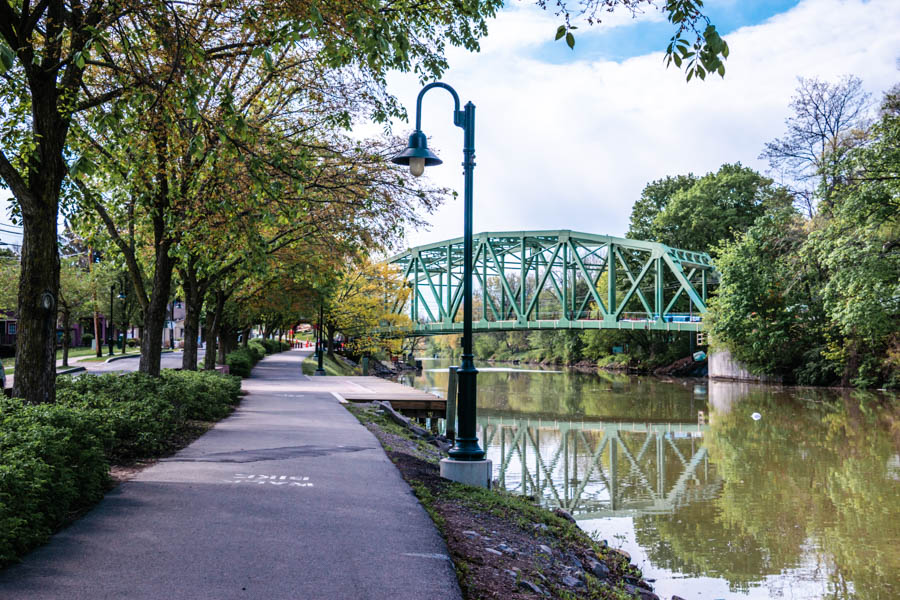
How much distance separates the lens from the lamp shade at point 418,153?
9.90m

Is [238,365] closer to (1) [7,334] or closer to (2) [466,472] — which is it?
(1) [7,334]

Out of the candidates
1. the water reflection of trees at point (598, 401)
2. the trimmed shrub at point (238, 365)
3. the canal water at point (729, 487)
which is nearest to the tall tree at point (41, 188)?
the canal water at point (729, 487)

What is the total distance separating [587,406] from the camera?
32.3 metres

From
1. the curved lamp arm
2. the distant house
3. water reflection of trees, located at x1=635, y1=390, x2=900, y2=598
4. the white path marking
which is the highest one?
the curved lamp arm

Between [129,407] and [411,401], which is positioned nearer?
[129,407]

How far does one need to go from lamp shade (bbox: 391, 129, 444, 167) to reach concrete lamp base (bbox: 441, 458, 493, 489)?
4.03 meters

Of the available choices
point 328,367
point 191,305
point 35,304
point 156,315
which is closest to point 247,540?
point 35,304

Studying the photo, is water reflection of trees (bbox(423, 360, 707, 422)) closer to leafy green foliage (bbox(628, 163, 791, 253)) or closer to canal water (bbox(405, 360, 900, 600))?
canal water (bbox(405, 360, 900, 600))

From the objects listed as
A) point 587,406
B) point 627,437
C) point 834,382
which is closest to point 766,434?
point 627,437

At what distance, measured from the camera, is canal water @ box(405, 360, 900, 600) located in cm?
934

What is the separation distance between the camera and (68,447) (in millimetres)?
6180

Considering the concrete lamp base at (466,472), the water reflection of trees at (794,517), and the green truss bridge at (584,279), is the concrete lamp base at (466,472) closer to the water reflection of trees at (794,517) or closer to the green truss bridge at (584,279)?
the water reflection of trees at (794,517)

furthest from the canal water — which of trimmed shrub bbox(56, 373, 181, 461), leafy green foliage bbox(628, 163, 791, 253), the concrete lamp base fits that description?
leafy green foliage bbox(628, 163, 791, 253)

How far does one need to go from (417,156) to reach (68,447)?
558cm
